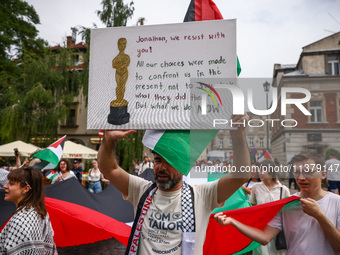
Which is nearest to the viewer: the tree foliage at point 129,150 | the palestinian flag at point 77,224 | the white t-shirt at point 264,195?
the palestinian flag at point 77,224

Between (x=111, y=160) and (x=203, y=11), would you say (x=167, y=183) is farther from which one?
(x=203, y=11)

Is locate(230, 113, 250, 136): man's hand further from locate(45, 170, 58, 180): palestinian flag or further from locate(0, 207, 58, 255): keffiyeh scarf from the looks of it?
locate(45, 170, 58, 180): palestinian flag

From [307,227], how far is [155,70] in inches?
64.6

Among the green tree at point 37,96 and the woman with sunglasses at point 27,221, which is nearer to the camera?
the woman with sunglasses at point 27,221

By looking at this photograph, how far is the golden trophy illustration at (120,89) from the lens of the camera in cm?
211

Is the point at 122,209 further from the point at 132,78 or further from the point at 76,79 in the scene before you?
the point at 76,79

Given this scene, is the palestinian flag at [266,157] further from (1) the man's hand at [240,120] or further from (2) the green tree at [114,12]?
(2) the green tree at [114,12]

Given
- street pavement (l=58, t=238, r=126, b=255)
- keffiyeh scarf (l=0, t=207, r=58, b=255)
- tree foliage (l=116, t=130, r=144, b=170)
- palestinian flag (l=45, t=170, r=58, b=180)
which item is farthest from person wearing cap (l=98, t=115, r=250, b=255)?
tree foliage (l=116, t=130, r=144, b=170)

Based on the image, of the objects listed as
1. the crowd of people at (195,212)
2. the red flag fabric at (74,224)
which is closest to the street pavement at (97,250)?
the red flag fabric at (74,224)

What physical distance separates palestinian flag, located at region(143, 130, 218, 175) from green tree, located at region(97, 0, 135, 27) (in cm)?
1795

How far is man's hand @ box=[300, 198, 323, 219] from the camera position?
2.03 m

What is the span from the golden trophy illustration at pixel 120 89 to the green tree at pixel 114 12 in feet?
57.6

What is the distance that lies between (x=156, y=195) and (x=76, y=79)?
1952 centimetres

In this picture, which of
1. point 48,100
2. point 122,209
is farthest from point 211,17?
point 48,100
